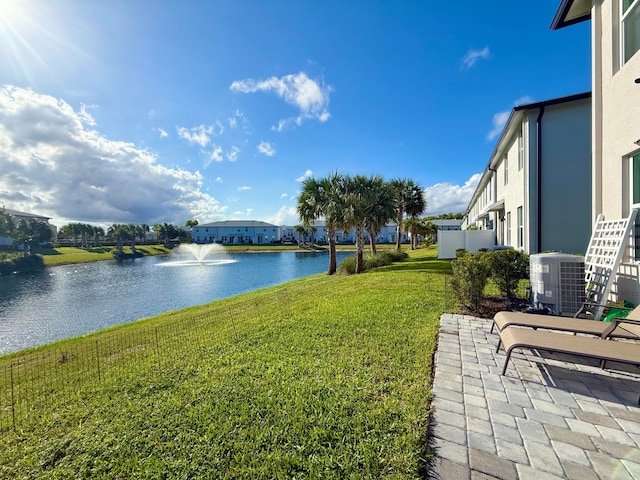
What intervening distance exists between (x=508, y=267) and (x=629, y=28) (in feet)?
16.2

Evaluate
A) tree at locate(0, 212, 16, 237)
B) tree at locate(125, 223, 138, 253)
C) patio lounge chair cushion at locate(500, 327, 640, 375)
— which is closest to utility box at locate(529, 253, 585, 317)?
patio lounge chair cushion at locate(500, 327, 640, 375)

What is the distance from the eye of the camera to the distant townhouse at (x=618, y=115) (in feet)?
15.5

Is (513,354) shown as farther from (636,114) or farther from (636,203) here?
(636,114)

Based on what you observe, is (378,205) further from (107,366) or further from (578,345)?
(107,366)

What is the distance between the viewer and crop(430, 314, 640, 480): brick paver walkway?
1906mm

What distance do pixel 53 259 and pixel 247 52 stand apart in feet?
169

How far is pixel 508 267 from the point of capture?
6090 millimetres

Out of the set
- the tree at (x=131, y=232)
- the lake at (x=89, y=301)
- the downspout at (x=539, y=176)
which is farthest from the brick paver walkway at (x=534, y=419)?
the tree at (x=131, y=232)

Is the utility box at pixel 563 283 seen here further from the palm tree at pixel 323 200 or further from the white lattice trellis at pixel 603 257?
the palm tree at pixel 323 200

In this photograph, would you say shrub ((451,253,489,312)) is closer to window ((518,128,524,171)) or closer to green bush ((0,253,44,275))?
window ((518,128,524,171))

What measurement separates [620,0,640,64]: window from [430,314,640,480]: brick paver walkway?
567 centimetres

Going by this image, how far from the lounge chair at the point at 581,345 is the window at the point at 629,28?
5229mm

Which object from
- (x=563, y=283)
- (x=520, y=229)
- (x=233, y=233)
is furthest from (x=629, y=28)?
(x=233, y=233)

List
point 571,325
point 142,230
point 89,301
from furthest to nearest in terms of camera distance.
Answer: point 142,230, point 89,301, point 571,325
